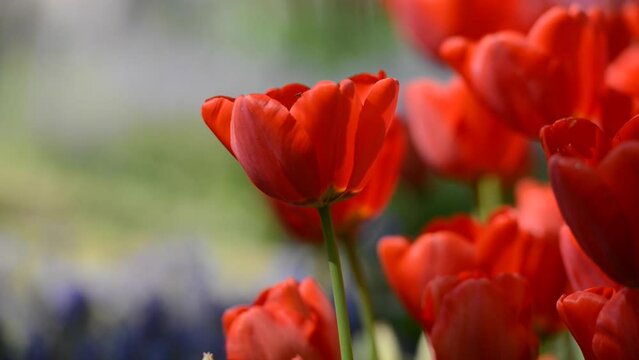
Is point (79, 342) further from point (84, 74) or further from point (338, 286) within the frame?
point (84, 74)

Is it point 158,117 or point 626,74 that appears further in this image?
point 158,117

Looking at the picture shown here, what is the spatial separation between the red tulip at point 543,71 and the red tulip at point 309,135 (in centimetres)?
9

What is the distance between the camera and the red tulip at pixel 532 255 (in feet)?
1.37

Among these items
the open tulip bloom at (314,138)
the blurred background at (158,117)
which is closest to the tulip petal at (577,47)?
the open tulip bloom at (314,138)

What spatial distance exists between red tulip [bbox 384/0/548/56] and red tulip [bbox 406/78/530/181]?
0.24 ft

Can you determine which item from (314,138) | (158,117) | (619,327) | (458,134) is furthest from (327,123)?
(158,117)

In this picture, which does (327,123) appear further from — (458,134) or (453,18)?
(453,18)

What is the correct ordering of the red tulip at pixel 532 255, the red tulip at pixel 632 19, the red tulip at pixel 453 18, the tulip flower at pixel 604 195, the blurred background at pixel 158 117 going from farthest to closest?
the blurred background at pixel 158 117, the red tulip at pixel 453 18, the red tulip at pixel 632 19, the red tulip at pixel 532 255, the tulip flower at pixel 604 195

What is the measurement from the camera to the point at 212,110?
365 millimetres

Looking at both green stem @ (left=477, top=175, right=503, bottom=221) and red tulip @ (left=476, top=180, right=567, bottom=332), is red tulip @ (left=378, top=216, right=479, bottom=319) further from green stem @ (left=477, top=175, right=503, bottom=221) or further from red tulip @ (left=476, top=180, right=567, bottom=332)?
green stem @ (left=477, top=175, right=503, bottom=221)

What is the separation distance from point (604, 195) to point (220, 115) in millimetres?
121

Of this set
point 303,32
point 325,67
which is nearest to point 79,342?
point 325,67

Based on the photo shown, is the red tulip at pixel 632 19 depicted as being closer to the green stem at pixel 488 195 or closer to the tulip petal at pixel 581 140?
the green stem at pixel 488 195

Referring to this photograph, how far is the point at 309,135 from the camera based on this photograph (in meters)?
0.36
